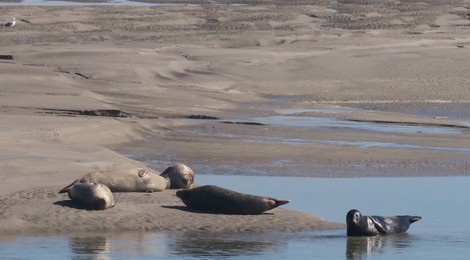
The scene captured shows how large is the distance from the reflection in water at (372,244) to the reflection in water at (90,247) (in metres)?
1.72

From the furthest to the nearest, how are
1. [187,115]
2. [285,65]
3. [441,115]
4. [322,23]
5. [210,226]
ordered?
[322,23], [285,65], [441,115], [187,115], [210,226]

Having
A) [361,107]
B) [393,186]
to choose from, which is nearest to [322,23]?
[361,107]

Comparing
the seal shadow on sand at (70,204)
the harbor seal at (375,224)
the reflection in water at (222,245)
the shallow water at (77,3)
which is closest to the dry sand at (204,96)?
the seal shadow on sand at (70,204)

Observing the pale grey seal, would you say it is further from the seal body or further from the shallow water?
the seal body

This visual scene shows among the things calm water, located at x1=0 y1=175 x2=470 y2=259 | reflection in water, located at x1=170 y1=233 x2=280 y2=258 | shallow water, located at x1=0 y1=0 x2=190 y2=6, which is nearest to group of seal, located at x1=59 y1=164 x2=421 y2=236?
calm water, located at x1=0 y1=175 x2=470 y2=259

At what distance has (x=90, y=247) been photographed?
8633mm

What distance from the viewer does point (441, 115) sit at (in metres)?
17.1

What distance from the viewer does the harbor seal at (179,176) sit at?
10484mm

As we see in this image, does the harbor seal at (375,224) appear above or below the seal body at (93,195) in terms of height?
below

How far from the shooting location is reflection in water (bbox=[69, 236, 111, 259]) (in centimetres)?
830

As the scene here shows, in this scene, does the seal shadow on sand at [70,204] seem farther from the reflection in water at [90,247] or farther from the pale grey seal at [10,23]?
the pale grey seal at [10,23]

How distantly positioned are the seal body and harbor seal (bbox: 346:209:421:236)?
1888 mm

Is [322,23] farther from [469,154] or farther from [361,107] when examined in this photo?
[469,154]

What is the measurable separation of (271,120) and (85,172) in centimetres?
529
